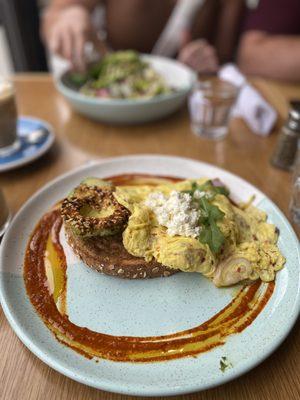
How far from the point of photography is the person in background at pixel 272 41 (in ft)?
7.95

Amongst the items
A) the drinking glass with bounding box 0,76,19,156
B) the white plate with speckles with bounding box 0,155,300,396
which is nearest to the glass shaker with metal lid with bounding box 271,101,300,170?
the white plate with speckles with bounding box 0,155,300,396

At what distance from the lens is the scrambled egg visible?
0.89 meters

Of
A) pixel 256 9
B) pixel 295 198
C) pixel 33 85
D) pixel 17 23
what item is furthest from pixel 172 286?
pixel 17 23

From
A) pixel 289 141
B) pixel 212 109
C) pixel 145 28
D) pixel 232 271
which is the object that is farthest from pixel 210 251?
pixel 145 28

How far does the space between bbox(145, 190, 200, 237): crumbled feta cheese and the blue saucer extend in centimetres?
65

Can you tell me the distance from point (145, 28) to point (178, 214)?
2144mm

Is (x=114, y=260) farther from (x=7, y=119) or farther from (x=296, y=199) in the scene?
(x=7, y=119)

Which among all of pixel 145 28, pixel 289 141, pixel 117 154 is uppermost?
pixel 145 28

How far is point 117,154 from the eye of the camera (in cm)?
157

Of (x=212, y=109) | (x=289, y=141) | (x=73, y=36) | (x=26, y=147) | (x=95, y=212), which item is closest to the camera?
(x=95, y=212)

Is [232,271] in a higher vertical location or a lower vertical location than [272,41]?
lower

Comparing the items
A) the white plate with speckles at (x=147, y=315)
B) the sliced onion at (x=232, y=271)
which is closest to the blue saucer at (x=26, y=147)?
the white plate with speckles at (x=147, y=315)

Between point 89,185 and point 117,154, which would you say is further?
point 117,154

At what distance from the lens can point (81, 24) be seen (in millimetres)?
2031
